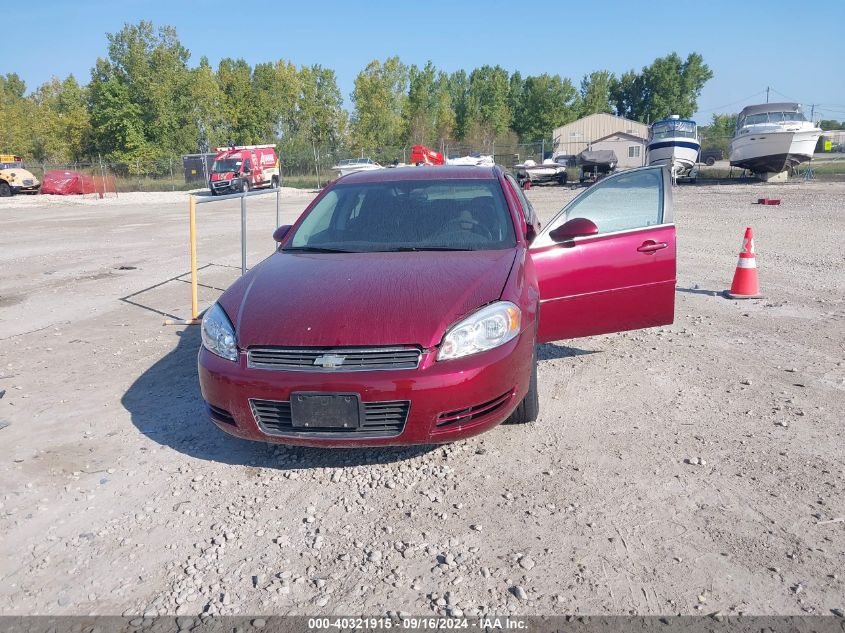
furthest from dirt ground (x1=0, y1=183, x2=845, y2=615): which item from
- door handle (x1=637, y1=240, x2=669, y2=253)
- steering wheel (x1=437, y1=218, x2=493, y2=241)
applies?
steering wheel (x1=437, y1=218, x2=493, y2=241)

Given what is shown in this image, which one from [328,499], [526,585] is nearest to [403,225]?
[328,499]

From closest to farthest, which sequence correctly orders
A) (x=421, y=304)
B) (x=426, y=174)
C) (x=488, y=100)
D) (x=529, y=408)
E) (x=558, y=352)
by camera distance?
(x=421, y=304) → (x=529, y=408) → (x=426, y=174) → (x=558, y=352) → (x=488, y=100)

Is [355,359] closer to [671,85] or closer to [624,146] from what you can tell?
[624,146]

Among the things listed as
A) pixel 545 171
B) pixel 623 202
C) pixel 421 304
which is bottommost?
pixel 421 304

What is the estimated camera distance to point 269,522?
3.27 m

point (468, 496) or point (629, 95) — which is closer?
point (468, 496)

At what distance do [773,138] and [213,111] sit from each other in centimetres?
4755

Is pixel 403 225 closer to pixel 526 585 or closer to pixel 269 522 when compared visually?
pixel 269 522

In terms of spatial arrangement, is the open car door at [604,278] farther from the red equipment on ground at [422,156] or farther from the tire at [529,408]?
the red equipment on ground at [422,156]

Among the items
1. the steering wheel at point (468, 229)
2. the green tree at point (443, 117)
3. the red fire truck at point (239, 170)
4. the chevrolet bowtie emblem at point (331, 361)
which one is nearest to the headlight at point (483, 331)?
the chevrolet bowtie emblem at point (331, 361)

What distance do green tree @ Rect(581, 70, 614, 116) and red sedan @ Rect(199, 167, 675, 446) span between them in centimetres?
9693

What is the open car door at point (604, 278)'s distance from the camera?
4852mm

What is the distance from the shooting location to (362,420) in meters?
3.36

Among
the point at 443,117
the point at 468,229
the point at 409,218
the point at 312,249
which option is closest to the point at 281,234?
the point at 312,249
